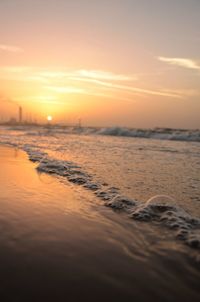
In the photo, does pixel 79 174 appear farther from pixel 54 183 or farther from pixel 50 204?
pixel 50 204

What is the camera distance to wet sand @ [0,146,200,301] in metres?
2.11

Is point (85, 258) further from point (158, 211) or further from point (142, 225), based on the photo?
point (158, 211)

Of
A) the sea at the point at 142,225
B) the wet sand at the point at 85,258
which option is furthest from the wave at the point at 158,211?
the wet sand at the point at 85,258

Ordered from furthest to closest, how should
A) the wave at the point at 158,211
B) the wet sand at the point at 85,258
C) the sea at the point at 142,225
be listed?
the wave at the point at 158,211
the sea at the point at 142,225
the wet sand at the point at 85,258

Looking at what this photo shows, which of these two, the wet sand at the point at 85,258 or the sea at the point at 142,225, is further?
the sea at the point at 142,225

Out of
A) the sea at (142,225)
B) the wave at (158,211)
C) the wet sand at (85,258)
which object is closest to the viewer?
the wet sand at (85,258)

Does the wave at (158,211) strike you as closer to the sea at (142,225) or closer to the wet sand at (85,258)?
the sea at (142,225)

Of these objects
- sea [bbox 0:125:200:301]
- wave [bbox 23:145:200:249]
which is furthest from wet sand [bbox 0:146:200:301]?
wave [bbox 23:145:200:249]

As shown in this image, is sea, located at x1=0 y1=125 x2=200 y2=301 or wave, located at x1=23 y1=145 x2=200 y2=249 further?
wave, located at x1=23 y1=145 x2=200 y2=249

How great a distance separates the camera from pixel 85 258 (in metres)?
2.63

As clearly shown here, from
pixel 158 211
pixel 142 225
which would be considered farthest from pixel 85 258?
pixel 158 211

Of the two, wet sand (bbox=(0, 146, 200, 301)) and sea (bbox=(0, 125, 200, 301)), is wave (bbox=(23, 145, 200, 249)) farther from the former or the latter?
wet sand (bbox=(0, 146, 200, 301))

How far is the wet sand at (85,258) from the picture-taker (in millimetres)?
2109

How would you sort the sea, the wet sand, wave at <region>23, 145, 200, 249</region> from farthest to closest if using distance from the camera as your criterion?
1. wave at <region>23, 145, 200, 249</region>
2. the sea
3. the wet sand
